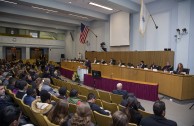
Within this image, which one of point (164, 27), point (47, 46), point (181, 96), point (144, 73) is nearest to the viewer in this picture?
point (181, 96)

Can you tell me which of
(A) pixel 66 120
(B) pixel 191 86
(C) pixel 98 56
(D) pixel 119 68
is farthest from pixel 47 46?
(A) pixel 66 120

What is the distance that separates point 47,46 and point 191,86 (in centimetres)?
2080

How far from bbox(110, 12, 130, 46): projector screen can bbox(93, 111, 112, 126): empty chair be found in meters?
11.2

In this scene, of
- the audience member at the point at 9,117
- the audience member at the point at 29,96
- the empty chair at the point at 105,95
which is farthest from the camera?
the empty chair at the point at 105,95

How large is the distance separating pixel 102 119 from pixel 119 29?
1233 centimetres

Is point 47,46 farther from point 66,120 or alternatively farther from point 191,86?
point 66,120

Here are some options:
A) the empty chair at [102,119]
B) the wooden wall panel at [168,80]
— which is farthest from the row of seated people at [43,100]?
the wooden wall panel at [168,80]

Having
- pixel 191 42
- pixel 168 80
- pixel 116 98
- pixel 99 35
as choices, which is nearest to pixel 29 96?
pixel 116 98

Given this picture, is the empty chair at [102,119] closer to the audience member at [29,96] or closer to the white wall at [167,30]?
the audience member at [29,96]

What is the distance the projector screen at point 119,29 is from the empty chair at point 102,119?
11191mm

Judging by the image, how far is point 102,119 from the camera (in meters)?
3.00

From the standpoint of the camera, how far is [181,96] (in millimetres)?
6645

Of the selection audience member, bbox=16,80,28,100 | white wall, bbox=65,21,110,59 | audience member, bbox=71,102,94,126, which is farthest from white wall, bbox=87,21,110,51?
audience member, bbox=71,102,94,126

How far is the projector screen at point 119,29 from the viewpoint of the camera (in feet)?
45.1
